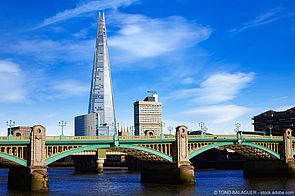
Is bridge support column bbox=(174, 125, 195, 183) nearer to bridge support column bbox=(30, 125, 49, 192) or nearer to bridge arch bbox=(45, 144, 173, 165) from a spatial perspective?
bridge arch bbox=(45, 144, 173, 165)

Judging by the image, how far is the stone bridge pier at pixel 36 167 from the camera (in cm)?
6947

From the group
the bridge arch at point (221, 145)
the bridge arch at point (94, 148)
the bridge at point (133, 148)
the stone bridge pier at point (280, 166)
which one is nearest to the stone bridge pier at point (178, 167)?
the bridge at point (133, 148)

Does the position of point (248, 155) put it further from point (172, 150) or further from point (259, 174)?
point (172, 150)

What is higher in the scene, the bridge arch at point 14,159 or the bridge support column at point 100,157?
the bridge arch at point 14,159

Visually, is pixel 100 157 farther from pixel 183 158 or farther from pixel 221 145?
pixel 183 158

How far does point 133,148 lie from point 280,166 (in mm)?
38828

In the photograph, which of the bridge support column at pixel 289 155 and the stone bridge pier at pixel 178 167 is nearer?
the stone bridge pier at pixel 178 167

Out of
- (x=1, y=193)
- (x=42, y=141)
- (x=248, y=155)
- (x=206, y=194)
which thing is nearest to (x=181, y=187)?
(x=206, y=194)

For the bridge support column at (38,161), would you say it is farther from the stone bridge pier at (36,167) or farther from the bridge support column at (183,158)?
the bridge support column at (183,158)

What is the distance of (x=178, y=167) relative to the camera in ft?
275

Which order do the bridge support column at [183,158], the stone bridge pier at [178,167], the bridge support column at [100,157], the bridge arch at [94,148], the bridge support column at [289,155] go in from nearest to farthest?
the bridge arch at [94,148]
the bridge support column at [183,158]
the stone bridge pier at [178,167]
the bridge support column at [289,155]
the bridge support column at [100,157]

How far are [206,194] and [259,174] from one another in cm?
4022

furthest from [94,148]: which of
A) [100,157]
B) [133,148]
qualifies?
[100,157]

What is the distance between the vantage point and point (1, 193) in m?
69.7
